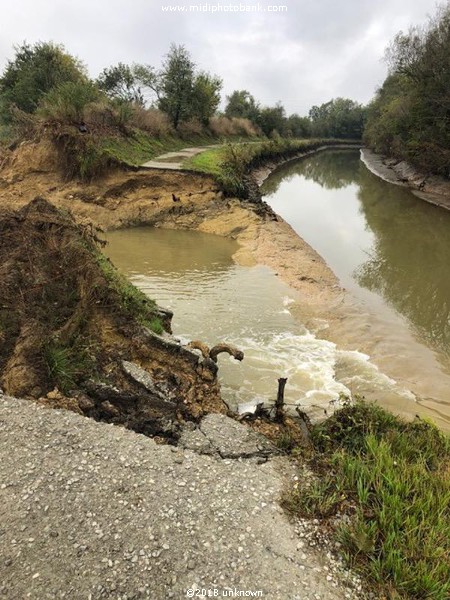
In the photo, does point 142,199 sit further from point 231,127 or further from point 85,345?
point 231,127

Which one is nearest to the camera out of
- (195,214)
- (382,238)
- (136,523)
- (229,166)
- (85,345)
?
(136,523)

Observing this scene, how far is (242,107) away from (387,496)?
2284 inches

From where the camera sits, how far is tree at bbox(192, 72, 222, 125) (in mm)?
33344

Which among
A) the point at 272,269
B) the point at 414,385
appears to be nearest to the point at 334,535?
the point at 414,385

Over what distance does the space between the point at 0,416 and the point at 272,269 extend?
10.9 meters

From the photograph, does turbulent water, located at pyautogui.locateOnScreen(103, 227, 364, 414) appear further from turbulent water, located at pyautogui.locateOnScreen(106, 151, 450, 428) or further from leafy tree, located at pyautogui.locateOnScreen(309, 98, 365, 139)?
leafy tree, located at pyautogui.locateOnScreen(309, 98, 365, 139)

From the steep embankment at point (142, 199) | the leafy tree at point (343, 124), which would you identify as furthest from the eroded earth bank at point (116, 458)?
the leafy tree at point (343, 124)

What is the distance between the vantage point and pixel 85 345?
6266mm

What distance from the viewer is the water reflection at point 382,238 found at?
12.5 meters

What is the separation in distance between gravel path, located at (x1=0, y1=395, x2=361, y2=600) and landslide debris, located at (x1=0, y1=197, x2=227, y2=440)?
0.57 meters

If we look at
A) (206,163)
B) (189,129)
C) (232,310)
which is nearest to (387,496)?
(232,310)

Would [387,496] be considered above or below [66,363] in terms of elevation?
below

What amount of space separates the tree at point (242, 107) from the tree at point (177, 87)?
23717 mm

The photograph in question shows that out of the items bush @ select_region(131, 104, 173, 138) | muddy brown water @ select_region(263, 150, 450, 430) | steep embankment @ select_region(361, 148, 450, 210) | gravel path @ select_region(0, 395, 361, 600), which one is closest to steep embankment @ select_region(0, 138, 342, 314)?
muddy brown water @ select_region(263, 150, 450, 430)
